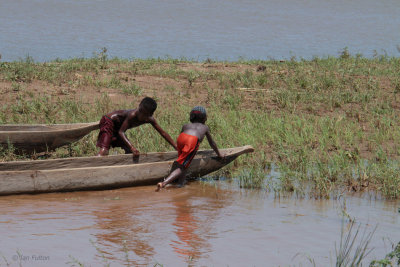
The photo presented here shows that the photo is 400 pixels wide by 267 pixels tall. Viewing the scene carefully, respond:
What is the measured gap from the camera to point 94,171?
6219 millimetres

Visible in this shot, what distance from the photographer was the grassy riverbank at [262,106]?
23.3ft

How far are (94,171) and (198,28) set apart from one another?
20525mm

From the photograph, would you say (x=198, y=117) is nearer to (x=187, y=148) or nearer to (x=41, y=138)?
(x=187, y=148)

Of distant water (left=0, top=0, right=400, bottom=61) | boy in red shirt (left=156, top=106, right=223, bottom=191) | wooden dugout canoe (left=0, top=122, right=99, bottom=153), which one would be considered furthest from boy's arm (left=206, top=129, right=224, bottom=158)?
distant water (left=0, top=0, right=400, bottom=61)

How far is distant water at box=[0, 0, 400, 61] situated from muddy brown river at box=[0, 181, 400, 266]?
957 centimetres

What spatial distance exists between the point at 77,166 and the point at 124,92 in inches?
162

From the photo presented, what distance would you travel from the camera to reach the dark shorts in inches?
262

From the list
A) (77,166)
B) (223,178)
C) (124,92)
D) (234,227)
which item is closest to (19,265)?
(234,227)

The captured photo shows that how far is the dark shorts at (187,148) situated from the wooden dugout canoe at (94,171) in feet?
0.35

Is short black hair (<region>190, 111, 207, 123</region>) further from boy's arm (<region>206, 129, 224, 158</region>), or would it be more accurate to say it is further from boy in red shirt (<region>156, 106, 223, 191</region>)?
boy's arm (<region>206, 129, 224, 158</region>)

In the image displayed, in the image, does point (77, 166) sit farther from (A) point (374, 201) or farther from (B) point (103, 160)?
(A) point (374, 201)

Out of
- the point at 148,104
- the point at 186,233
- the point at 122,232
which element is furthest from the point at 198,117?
the point at 122,232

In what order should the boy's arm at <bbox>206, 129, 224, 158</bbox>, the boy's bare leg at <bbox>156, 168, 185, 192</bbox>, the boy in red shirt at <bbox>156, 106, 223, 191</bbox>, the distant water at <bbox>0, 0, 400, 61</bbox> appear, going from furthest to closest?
1. the distant water at <bbox>0, 0, 400, 61</bbox>
2. the boy's arm at <bbox>206, 129, 224, 158</bbox>
3. the boy in red shirt at <bbox>156, 106, 223, 191</bbox>
4. the boy's bare leg at <bbox>156, 168, 185, 192</bbox>

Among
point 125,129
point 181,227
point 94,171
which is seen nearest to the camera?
point 181,227
